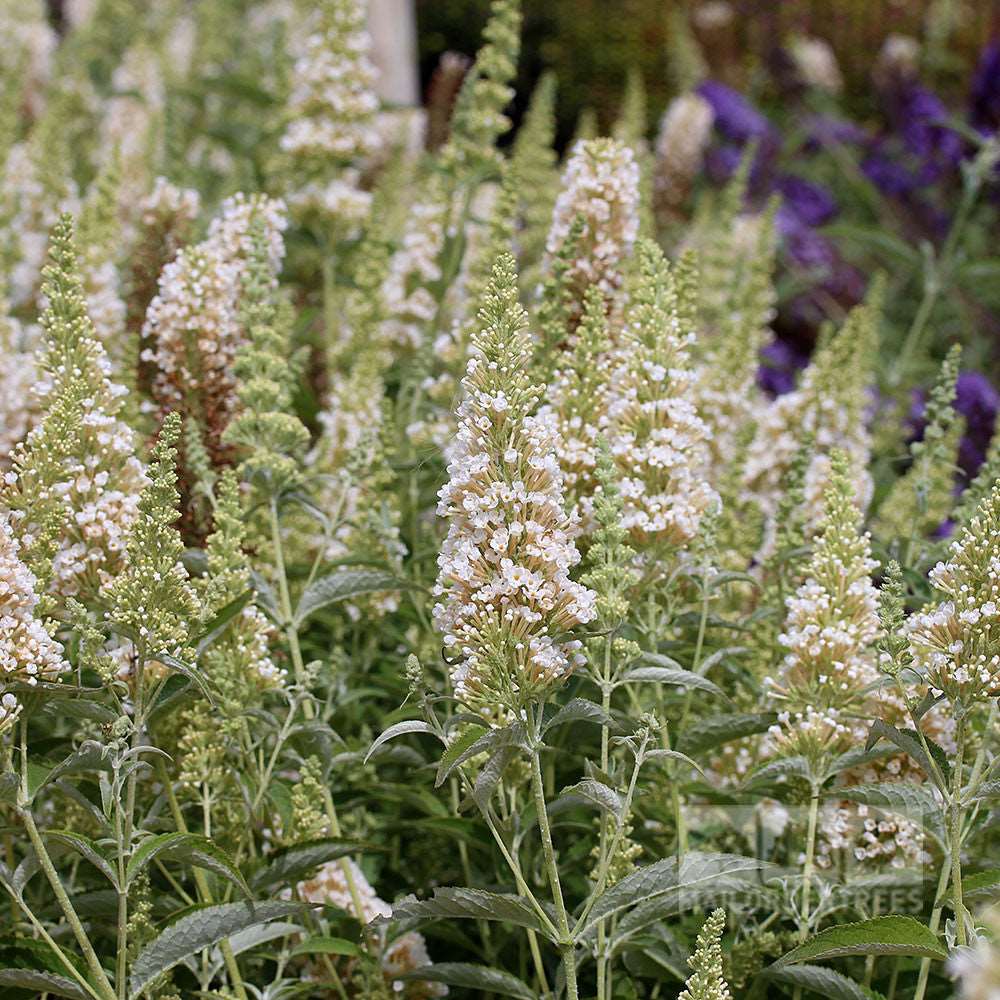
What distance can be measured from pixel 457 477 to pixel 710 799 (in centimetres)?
106

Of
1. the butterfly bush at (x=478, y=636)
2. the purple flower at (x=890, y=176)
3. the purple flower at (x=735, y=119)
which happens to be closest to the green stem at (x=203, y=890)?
the butterfly bush at (x=478, y=636)

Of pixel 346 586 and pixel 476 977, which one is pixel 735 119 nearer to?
pixel 346 586

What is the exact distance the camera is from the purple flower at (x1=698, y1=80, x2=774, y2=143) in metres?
8.81

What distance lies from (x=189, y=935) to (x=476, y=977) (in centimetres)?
52

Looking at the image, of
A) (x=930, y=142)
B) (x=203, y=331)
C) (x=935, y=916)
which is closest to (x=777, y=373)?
(x=930, y=142)

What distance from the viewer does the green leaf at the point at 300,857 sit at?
251 centimetres

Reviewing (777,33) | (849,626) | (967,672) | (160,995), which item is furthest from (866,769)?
(777,33)

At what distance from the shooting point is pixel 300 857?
252 centimetres

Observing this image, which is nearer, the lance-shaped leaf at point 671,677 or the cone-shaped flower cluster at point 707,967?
the cone-shaped flower cluster at point 707,967

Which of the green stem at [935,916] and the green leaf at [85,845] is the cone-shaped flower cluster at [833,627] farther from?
the green leaf at [85,845]

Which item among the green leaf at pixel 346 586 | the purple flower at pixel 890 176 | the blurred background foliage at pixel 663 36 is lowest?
the green leaf at pixel 346 586

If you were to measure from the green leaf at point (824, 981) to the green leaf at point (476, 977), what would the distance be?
0.42m

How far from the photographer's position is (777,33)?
39.4 ft

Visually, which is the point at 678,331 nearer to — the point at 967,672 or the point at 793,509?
the point at 793,509
